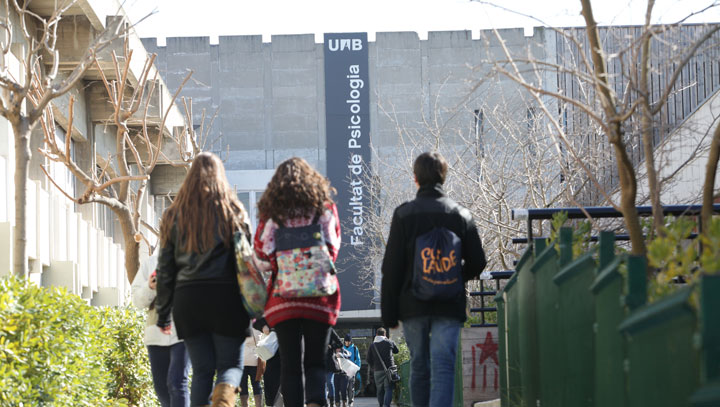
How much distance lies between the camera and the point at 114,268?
2520 cm

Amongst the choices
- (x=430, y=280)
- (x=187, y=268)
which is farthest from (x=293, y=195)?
(x=430, y=280)

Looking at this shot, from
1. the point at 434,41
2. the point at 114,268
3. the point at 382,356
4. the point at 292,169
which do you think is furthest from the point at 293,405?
the point at 434,41

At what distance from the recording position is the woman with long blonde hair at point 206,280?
6062mm

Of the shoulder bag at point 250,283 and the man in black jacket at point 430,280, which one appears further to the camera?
the man in black jacket at point 430,280

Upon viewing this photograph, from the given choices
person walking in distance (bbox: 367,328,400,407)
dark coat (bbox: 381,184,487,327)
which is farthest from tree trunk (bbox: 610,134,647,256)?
person walking in distance (bbox: 367,328,400,407)

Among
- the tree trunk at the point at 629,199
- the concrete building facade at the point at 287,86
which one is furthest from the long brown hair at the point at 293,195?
the concrete building facade at the point at 287,86

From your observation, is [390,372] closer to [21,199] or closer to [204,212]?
[21,199]

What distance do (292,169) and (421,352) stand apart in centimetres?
142

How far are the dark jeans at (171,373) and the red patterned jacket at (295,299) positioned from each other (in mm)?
1332

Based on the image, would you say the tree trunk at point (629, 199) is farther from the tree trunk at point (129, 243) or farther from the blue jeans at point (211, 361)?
the tree trunk at point (129, 243)

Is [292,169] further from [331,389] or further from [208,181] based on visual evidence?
[331,389]

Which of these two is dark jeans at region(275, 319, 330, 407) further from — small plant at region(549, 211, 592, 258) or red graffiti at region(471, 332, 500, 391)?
red graffiti at region(471, 332, 500, 391)

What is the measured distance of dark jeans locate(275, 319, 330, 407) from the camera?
20.9 ft

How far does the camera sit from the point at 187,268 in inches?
244
